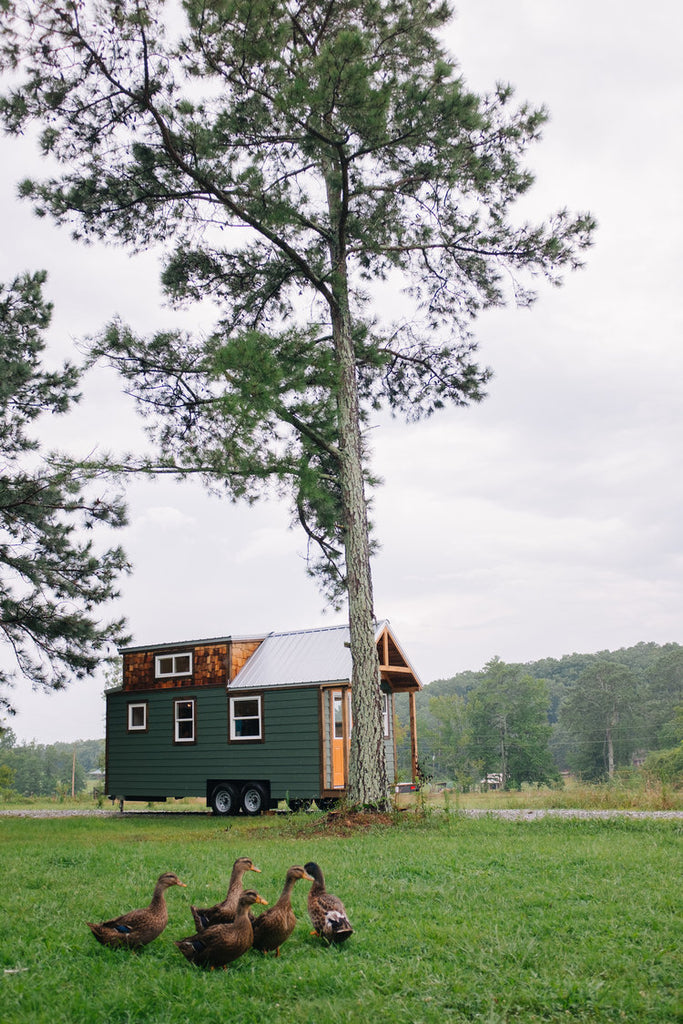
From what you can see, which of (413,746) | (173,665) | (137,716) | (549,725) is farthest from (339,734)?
(549,725)

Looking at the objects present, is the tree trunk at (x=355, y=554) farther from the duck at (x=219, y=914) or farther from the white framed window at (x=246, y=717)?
the duck at (x=219, y=914)

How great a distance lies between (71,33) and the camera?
1088 centimetres

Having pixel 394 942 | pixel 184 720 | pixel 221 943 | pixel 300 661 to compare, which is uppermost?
pixel 300 661

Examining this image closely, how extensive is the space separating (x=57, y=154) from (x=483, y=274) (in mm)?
6888

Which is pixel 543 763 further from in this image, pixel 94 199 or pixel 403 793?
pixel 94 199

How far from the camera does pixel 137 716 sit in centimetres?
1892

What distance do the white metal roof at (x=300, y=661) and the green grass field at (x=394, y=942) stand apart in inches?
291

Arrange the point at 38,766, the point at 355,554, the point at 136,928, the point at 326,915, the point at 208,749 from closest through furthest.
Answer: the point at 136,928 → the point at 326,915 → the point at 355,554 → the point at 208,749 → the point at 38,766

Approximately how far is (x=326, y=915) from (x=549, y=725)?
52189 millimetres

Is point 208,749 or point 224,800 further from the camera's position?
point 208,749

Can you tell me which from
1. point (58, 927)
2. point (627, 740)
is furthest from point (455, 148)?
point (627, 740)

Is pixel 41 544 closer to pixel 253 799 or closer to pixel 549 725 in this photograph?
pixel 253 799

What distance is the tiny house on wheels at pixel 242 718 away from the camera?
A: 15.8 m

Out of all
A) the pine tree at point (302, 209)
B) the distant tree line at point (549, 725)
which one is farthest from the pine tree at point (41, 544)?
the distant tree line at point (549, 725)
